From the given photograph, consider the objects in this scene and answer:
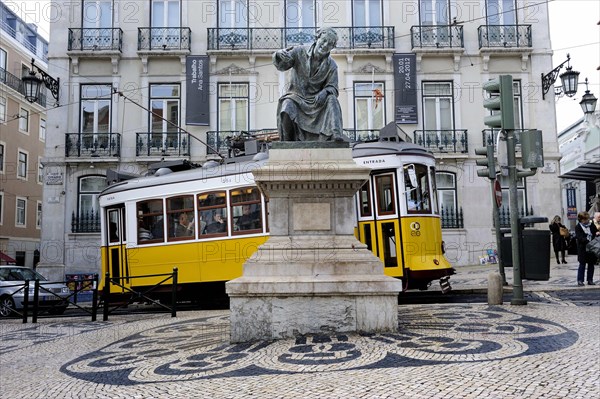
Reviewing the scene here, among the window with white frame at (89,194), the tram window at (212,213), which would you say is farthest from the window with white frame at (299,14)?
the tram window at (212,213)

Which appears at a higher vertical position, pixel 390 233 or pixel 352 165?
pixel 352 165

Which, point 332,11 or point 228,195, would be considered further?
point 332,11

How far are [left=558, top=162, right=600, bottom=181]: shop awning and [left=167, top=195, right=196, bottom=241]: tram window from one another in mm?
18709

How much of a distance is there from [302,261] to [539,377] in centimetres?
290

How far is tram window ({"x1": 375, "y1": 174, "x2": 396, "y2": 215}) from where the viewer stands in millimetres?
→ 11398

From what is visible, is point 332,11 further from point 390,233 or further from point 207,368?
point 207,368

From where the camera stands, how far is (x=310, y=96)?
23.0 feet

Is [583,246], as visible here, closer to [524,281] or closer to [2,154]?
[524,281]

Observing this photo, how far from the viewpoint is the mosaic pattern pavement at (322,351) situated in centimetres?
478

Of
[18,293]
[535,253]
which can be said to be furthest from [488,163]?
[18,293]

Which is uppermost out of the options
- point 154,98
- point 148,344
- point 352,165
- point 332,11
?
point 332,11

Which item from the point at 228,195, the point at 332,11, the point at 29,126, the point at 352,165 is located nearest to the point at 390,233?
the point at 228,195

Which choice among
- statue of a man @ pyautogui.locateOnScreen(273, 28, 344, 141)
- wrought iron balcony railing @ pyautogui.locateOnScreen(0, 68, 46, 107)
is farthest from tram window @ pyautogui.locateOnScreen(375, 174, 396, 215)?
wrought iron balcony railing @ pyautogui.locateOnScreen(0, 68, 46, 107)

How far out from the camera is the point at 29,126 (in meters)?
34.4
